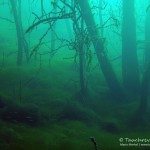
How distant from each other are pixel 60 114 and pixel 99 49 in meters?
3.16

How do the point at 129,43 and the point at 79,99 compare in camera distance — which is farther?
the point at 129,43

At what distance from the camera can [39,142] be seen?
7758mm

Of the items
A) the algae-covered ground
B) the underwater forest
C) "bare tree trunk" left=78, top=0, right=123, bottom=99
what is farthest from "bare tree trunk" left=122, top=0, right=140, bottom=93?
the algae-covered ground

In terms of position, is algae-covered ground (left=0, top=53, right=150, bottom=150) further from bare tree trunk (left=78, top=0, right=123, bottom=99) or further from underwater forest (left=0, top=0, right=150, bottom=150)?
bare tree trunk (left=78, top=0, right=123, bottom=99)

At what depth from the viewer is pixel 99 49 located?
11.8 metres

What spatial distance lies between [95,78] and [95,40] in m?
4.37

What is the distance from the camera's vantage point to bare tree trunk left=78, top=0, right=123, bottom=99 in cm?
1145

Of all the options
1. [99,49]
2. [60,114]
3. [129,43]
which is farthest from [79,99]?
[129,43]

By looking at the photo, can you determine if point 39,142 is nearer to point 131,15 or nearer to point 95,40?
point 95,40

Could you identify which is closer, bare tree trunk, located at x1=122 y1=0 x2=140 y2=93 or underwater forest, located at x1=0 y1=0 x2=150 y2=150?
underwater forest, located at x1=0 y1=0 x2=150 y2=150

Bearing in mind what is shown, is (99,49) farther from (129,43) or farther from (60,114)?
(60,114)

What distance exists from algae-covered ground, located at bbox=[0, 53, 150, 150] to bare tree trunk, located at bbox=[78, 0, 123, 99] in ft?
1.63

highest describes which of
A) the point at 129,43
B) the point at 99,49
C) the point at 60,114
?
the point at 129,43

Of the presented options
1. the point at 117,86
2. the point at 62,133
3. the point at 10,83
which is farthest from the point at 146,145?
the point at 10,83
